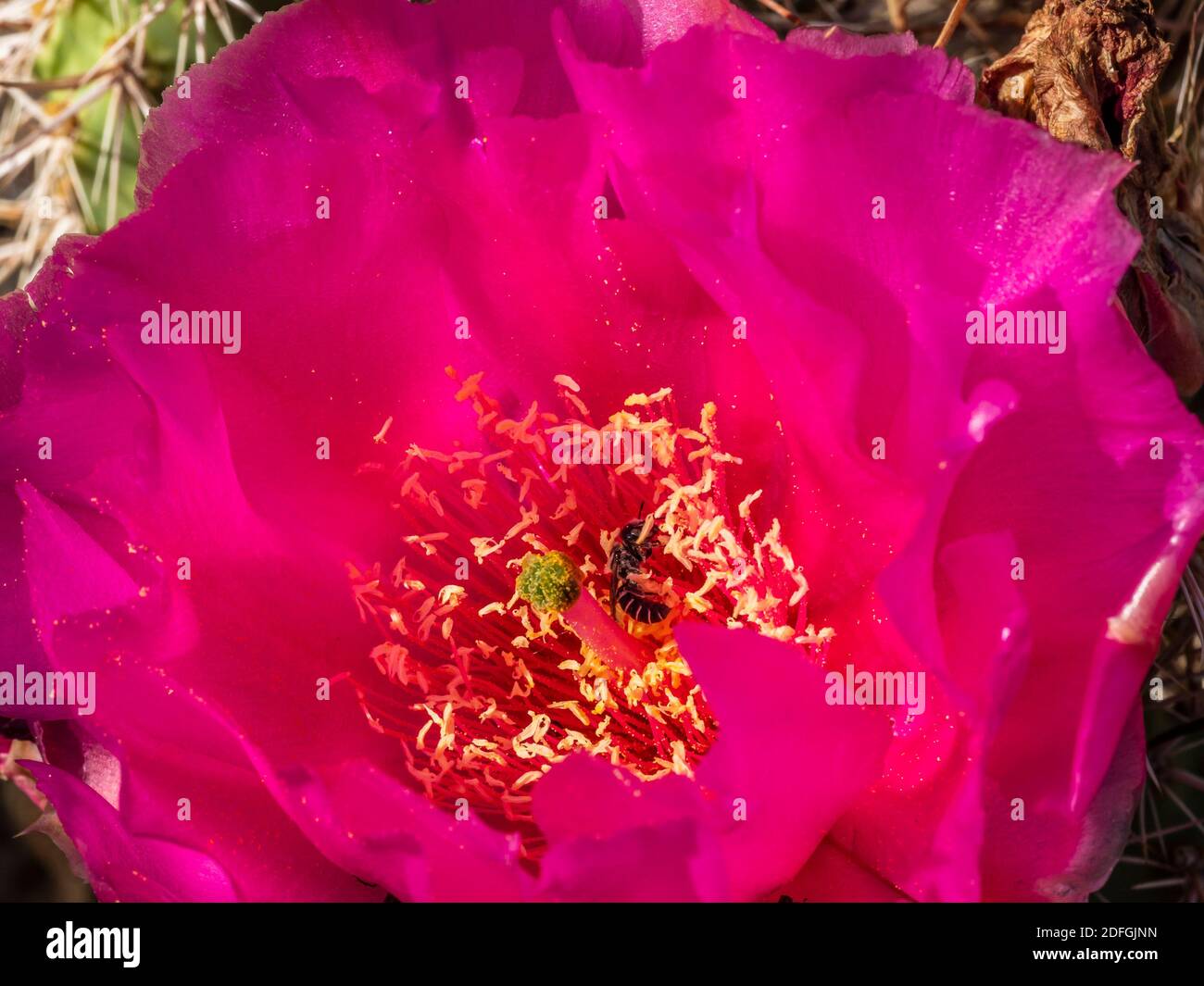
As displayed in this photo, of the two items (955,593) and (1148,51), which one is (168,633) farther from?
(1148,51)

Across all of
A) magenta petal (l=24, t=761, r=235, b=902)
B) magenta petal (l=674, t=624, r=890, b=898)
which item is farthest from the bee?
magenta petal (l=24, t=761, r=235, b=902)

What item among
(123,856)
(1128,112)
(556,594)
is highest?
(1128,112)

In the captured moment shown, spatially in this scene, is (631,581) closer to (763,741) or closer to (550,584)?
(550,584)

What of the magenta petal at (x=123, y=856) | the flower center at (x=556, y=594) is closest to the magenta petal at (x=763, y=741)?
the flower center at (x=556, y=594)

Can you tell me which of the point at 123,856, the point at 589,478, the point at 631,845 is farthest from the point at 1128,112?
the point at 123,856

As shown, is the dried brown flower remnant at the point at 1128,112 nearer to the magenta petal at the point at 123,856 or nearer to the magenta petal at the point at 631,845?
the magenta petal at the point at 631,845

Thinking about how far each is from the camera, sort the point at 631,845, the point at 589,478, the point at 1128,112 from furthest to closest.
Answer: the point at 589,478, the point at 1128,112, the point at 631,845

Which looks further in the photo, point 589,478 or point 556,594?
point 589,478

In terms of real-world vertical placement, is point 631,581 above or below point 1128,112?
below
